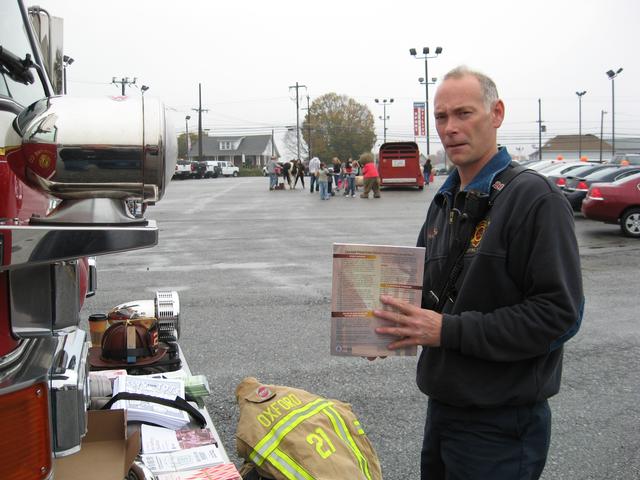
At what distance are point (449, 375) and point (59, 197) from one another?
1283mm

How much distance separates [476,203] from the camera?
80.4 inches

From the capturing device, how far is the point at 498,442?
2.03m

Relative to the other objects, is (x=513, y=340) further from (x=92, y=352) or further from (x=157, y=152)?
(x=92, y=352)

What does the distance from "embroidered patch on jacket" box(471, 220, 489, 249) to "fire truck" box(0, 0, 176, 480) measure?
3.24 feet

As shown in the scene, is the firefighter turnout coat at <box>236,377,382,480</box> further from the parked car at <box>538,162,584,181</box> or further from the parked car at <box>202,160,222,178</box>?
the parked car at <box>202,160,222,178</box>

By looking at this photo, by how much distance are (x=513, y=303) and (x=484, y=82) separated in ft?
2.34

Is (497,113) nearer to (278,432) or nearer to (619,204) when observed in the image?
(278,432)

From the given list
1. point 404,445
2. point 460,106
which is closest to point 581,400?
point 404,445

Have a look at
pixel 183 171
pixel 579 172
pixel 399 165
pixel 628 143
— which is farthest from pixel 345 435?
pixel 628 143

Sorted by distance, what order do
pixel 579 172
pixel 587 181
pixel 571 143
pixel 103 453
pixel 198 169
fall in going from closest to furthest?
pixel 103 453
pixel 587 181
pixel 579 172
pixel 198 169
pixel 571 143

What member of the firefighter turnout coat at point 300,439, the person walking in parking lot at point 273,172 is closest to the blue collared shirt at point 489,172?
the firefighter turnout coat at point 300,439

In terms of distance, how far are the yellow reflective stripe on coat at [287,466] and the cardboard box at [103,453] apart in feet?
1.82

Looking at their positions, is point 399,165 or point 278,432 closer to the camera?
point 278,432

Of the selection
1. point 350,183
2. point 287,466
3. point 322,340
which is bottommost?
point 322,340
